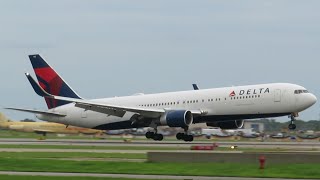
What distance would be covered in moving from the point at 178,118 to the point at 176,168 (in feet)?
107

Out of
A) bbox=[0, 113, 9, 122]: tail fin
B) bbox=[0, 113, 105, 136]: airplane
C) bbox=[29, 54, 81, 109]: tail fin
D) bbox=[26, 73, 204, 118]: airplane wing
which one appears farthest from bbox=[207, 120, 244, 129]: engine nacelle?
bbox=[0, 113, 9, 122]: tail fin

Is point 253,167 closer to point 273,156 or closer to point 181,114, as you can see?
point 273,156

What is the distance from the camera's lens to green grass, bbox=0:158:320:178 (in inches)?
1410

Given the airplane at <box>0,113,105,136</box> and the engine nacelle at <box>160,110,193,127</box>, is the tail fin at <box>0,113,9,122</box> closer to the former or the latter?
the airplane at <box>0,113,105,136</box>

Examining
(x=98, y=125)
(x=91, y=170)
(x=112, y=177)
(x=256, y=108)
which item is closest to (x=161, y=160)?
(x=91, y=170)

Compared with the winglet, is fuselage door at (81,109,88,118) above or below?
below

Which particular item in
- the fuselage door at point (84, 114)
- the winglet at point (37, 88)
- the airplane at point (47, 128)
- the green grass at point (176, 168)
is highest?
the winglet at point (37, 88)

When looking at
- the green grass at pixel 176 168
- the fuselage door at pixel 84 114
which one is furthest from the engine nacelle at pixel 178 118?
the green grass at pixel 176 168

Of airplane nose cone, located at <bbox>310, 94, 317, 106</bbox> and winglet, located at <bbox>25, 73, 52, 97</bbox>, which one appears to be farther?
winglet, located at <bbox>25, 73, 52, 97</bbox>

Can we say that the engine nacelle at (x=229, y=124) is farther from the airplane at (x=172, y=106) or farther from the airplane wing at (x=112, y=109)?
the airplane wing at (x=112, y=109)

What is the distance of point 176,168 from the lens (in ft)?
127

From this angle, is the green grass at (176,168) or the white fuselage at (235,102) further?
the white fuselage at (235,102)

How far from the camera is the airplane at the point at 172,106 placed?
2751 inches

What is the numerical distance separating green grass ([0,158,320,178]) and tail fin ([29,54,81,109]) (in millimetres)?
39838
